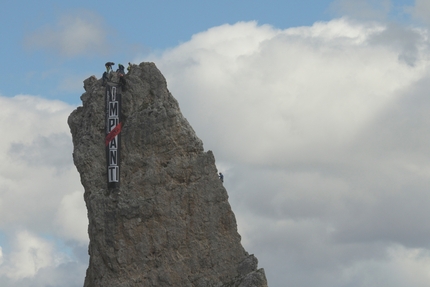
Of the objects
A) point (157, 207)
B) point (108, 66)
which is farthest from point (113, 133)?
point (157, 207)

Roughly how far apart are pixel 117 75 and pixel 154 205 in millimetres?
8248

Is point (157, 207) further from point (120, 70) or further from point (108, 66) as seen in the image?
point (108, 66)

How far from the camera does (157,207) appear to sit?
7538 cm

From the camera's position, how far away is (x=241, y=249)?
7644cm

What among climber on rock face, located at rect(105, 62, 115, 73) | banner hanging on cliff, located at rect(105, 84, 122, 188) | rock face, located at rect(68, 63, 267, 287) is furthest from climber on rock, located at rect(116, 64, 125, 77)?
rock face, located at rect(68, 63, 267, 287)

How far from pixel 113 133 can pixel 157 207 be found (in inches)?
202

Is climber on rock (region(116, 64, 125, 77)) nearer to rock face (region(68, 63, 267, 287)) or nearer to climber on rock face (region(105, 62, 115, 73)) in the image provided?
climber on rock face (region(105, 62, 115, 73))

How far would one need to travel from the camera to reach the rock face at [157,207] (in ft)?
247

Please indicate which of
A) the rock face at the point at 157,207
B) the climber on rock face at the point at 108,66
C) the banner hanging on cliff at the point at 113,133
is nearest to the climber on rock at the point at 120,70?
Result: the climber on rock face at the point at 108,66

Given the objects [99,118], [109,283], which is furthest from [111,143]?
[109,283]

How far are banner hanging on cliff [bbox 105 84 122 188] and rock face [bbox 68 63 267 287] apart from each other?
1.03 feet

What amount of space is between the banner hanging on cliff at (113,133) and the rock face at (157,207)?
31 centimetres

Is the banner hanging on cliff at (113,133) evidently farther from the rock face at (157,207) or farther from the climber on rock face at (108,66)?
the climber on rock face at (108,66)

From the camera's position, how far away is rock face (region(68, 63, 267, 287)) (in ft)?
247
